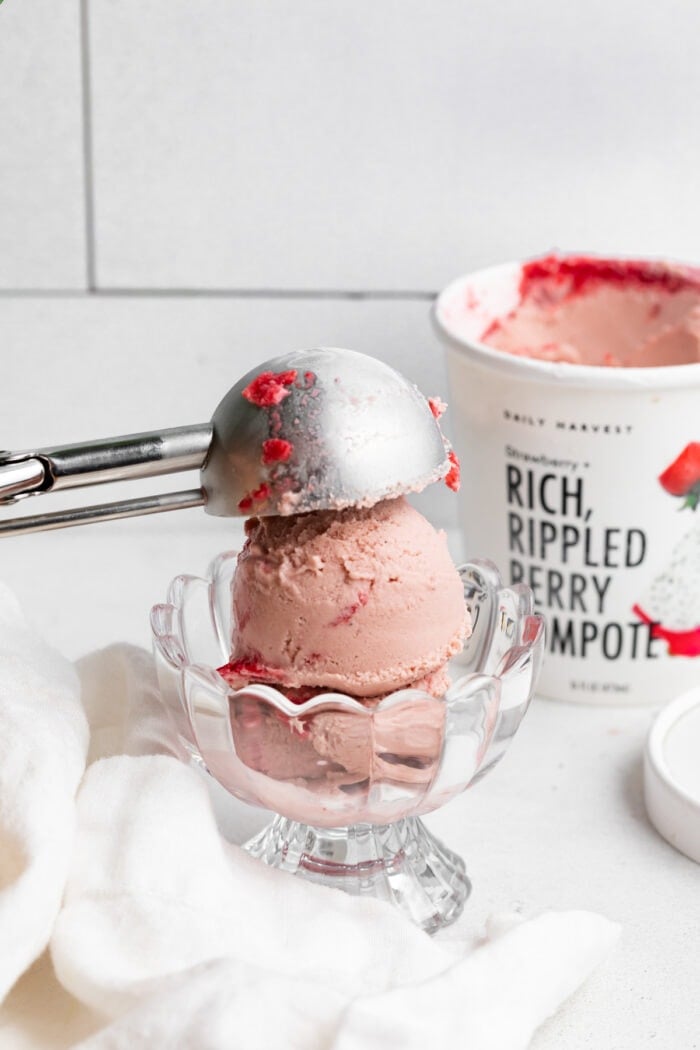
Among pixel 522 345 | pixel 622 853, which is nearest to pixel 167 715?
pixel 622 853

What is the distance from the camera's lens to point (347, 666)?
2.25 ft

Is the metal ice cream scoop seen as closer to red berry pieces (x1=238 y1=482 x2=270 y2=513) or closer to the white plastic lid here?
red berry pieces (x1=238 y1=482 x2=270 y2=513)

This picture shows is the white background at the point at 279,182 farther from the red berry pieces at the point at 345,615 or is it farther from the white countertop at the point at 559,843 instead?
the red berry pieces at the point at 345,615

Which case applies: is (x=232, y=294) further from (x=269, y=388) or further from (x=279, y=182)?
(x=269, y=388)

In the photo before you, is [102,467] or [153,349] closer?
[102,467]

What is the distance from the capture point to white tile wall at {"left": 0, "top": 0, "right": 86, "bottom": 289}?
1.01 m

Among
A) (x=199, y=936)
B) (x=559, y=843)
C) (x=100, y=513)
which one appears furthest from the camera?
(x=559, y=843)

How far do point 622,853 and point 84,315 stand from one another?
2.09ft

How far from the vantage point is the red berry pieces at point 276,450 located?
66 centimetres

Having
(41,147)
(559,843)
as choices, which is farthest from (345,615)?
(41,147)

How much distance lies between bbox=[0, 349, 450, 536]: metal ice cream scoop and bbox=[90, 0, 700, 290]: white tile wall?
415mm

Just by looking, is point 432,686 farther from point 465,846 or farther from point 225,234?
point 225,234

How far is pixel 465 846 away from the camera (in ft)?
2.61

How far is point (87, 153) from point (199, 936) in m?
0.69
